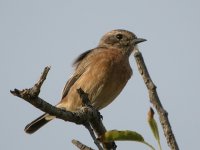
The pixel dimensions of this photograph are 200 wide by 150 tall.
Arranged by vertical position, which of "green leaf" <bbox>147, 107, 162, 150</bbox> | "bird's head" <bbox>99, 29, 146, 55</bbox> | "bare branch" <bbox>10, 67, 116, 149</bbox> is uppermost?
"bird's head" <bbox>99, 29, 146, 55</bbox>

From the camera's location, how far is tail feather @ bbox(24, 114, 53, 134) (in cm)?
1027

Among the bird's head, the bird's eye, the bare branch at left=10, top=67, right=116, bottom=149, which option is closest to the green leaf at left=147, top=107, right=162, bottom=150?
the bare branch at left=10, top=67, right=116, bottom=149

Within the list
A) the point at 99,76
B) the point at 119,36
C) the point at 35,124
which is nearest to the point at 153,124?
the point at 99,76

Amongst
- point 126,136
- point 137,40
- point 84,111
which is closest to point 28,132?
point 137,40

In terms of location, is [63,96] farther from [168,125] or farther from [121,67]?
[168,125]

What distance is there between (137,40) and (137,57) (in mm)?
7998

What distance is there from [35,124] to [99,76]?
8.24 feet

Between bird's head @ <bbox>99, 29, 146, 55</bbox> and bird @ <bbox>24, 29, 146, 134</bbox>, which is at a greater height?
bird's head @ <bbox>99, 29, 146, 55</bbox>

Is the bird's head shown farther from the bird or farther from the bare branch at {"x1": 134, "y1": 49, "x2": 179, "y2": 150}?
the bare branch at {"x1": 134, "y1": 49, "x2": 179, "y2": 150}

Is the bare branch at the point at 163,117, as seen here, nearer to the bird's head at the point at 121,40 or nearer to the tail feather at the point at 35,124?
the bird's head at the point at 121,40

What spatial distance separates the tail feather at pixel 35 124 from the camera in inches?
404

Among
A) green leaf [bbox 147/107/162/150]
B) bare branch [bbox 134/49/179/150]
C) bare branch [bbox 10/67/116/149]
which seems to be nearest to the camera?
bare branch [bbox 134/49/179/150]

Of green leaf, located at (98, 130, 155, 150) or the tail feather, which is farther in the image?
the tail feather

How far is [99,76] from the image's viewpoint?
29.1 feet
